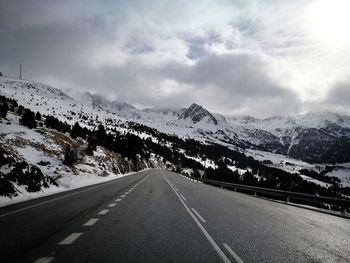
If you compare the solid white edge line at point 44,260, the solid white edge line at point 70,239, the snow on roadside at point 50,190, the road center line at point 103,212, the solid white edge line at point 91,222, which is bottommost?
the snow on roadside at point 50,190

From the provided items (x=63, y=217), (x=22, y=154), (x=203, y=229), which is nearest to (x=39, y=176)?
(x=22, y=154)

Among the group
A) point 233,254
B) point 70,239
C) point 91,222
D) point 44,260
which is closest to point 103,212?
point 91,222

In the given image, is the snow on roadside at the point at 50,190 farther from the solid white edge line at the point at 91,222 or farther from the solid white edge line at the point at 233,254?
the solid white edge line at the point at 233,254

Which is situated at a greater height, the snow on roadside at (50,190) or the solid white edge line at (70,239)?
the solid white edge line at (70,239)

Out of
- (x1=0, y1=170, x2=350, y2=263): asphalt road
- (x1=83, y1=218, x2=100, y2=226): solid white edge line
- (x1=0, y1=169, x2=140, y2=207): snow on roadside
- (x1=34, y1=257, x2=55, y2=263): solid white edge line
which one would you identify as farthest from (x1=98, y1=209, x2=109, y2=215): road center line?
(x1=34, y1=257, x2=55, y2=263): solid white edge line

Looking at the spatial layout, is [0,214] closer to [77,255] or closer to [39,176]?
[77,255]

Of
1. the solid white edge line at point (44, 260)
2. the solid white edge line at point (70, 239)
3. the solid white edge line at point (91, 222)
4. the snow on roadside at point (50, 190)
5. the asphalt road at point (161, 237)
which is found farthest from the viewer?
the snow on roadside at point (50, 190)

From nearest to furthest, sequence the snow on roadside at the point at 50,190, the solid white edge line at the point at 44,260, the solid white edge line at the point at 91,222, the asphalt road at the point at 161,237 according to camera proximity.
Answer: the solid white edge line at the point at 44,260, the asphalt road at the point at 161,237, the solid white edge line at the point at 91,222, the snow on roadside at the point at 50,190

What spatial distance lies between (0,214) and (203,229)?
6.74m

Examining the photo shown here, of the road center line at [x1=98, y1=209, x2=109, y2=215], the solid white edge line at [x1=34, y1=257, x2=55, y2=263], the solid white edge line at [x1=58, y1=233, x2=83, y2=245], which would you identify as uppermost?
the solid white edge line at [x1=34, y1=257, x2=55, y2=263]

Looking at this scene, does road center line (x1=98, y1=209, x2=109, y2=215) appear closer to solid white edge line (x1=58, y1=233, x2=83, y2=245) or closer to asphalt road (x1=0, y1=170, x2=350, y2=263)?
asphalt road (x1=0, y1=170, x2=350, y2=263)

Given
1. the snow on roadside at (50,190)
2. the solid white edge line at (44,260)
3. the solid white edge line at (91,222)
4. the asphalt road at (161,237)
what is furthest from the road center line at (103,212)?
the solid white edge line at (44,260)

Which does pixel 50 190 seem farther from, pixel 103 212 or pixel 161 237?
pixel 161 237

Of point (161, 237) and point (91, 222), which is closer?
point (161, 237)
